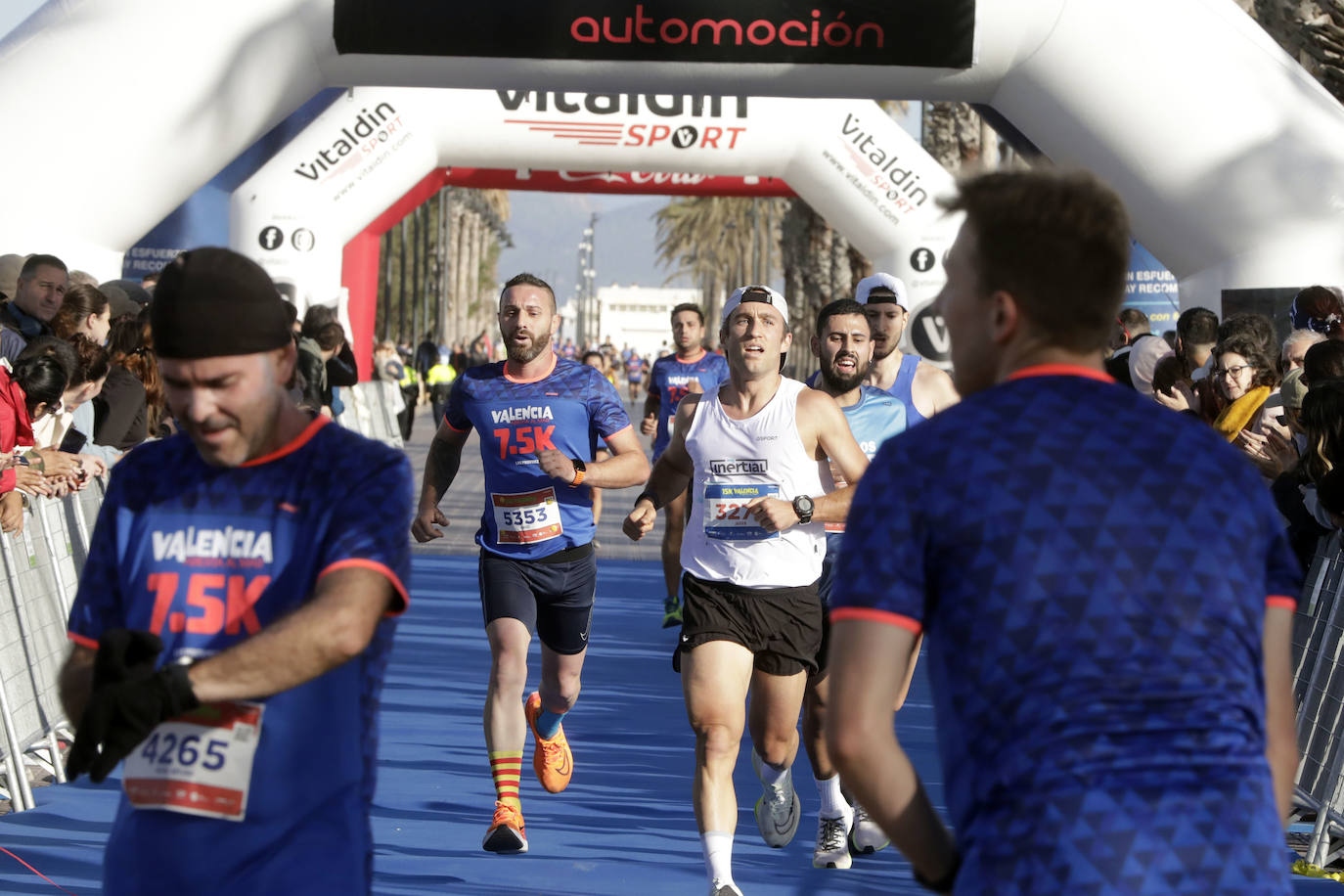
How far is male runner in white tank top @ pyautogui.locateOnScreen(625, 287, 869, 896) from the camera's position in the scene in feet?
18.0

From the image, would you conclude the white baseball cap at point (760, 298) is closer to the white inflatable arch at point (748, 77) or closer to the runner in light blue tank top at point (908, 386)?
the runner in light blue tank top at point (908, 386)

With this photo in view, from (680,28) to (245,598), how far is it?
7.94 meters

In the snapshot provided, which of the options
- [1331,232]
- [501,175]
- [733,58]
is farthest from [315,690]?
[501,175]

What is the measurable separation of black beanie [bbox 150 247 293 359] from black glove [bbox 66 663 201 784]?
18.9 inches

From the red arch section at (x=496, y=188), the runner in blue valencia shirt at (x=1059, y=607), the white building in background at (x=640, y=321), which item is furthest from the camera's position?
the white building in background at (x=640, y=321)

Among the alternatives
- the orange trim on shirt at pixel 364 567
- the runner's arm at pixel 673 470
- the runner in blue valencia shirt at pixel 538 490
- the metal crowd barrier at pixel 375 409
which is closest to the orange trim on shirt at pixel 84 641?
the orange trim on shirt at pixel 364 567

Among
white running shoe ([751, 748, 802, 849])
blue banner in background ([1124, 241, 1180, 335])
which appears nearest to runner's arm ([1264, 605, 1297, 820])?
white running shoe ([751, 748, 802, 849])

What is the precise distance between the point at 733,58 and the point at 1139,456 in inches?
325

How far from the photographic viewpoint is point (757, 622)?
18.2 ft

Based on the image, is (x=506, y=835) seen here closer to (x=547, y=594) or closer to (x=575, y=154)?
(x=547, y=594)

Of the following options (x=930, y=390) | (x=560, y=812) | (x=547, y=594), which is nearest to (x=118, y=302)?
(x=547, y=594)

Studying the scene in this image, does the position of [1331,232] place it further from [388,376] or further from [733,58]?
[388,376]

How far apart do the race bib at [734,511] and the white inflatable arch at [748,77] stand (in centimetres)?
492

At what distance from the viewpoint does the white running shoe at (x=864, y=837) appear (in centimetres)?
616
